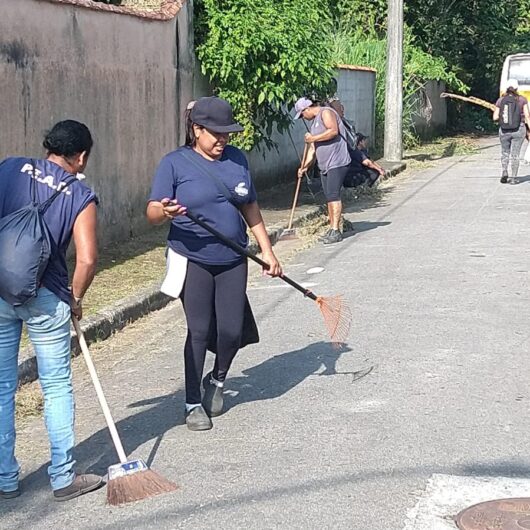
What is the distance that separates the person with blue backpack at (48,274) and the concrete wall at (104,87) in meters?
4.22

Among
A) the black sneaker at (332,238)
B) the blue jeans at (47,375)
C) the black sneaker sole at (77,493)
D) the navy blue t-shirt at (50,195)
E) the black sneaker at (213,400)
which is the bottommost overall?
the black sneaker sole at (77,493)

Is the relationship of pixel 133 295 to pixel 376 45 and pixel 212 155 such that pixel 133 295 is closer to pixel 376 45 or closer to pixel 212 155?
pixel 212 155

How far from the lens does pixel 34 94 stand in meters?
8.95

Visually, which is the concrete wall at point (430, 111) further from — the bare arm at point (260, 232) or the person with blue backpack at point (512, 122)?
the bare arm at point (260, 232)

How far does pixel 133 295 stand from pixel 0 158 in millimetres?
1602

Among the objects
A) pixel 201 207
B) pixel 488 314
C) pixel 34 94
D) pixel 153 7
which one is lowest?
pixel 488 314

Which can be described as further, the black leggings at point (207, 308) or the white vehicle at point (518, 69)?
the white vehicle at point (518, 69)

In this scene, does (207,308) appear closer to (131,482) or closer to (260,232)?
(260,232)

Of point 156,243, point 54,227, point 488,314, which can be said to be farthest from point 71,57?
point 54,227

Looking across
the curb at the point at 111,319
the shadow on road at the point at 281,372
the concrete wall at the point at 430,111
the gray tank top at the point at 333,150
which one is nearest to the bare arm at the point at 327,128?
the gray tank top at the point at 333,150

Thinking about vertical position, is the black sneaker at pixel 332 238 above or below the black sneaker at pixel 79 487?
above

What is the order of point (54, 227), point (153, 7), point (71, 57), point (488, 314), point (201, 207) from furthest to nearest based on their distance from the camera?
point (153, 7), point (71, 57), point (488, 314), point (201, 207), point (54, 227)

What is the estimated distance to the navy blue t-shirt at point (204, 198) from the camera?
209 inches

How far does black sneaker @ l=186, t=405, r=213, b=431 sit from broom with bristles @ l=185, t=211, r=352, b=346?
87 centimetres
